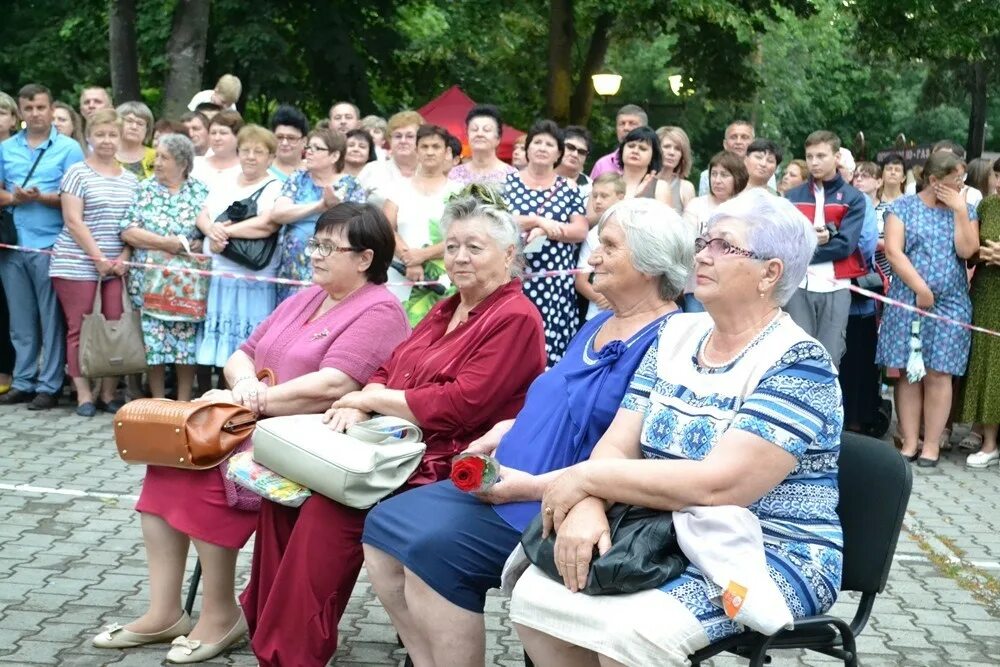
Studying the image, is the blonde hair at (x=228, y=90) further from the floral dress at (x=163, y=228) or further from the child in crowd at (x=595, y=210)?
the child in crowd at (x=595, y=210)

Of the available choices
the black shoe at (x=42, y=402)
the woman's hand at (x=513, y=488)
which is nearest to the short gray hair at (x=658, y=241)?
the woman's hand at (x=513, y=488)

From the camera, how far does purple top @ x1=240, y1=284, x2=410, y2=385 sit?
15.8 feet

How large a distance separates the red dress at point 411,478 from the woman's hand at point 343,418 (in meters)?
0.17

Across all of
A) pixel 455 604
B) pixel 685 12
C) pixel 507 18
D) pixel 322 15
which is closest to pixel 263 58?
pixel 322 15

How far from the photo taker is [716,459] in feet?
10.8

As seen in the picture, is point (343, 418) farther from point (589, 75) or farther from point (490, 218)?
point (589, 75)

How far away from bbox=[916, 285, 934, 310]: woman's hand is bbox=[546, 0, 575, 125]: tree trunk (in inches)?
573

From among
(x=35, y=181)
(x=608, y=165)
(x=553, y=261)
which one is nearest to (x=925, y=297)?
(x=553, y=261)

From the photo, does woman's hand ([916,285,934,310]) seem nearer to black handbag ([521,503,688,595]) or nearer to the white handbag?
the white handbag

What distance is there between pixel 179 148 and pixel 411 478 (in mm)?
5380

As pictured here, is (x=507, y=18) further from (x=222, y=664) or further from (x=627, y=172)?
(x=222, y=664)

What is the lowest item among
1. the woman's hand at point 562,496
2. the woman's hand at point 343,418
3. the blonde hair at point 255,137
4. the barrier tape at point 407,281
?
the barrier tape at point 407,281

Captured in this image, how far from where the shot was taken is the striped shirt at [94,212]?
30.4 feet

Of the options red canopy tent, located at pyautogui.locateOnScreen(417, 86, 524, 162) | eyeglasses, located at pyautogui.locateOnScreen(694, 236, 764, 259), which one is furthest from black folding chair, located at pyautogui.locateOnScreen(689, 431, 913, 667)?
red canopy tent, located at pyautogui.locateOnScreen(417, 86, 524, 162)
